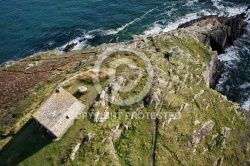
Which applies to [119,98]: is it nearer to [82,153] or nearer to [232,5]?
[82,153]

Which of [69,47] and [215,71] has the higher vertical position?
[69,47]

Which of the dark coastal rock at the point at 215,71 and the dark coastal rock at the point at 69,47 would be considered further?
the dark coastal rock at the point at 69,47

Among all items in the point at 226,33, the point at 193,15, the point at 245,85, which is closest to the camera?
the point at 245,85

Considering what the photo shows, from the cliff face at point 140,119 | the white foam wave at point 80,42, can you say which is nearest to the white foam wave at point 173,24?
the white foam wave at point 80,42

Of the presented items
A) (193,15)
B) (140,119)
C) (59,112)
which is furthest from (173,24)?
(59,112)

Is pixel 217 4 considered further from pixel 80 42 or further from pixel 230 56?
pixel 80 42

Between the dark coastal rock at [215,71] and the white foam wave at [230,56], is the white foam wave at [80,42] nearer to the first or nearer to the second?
the white foam wave at [230,56]
